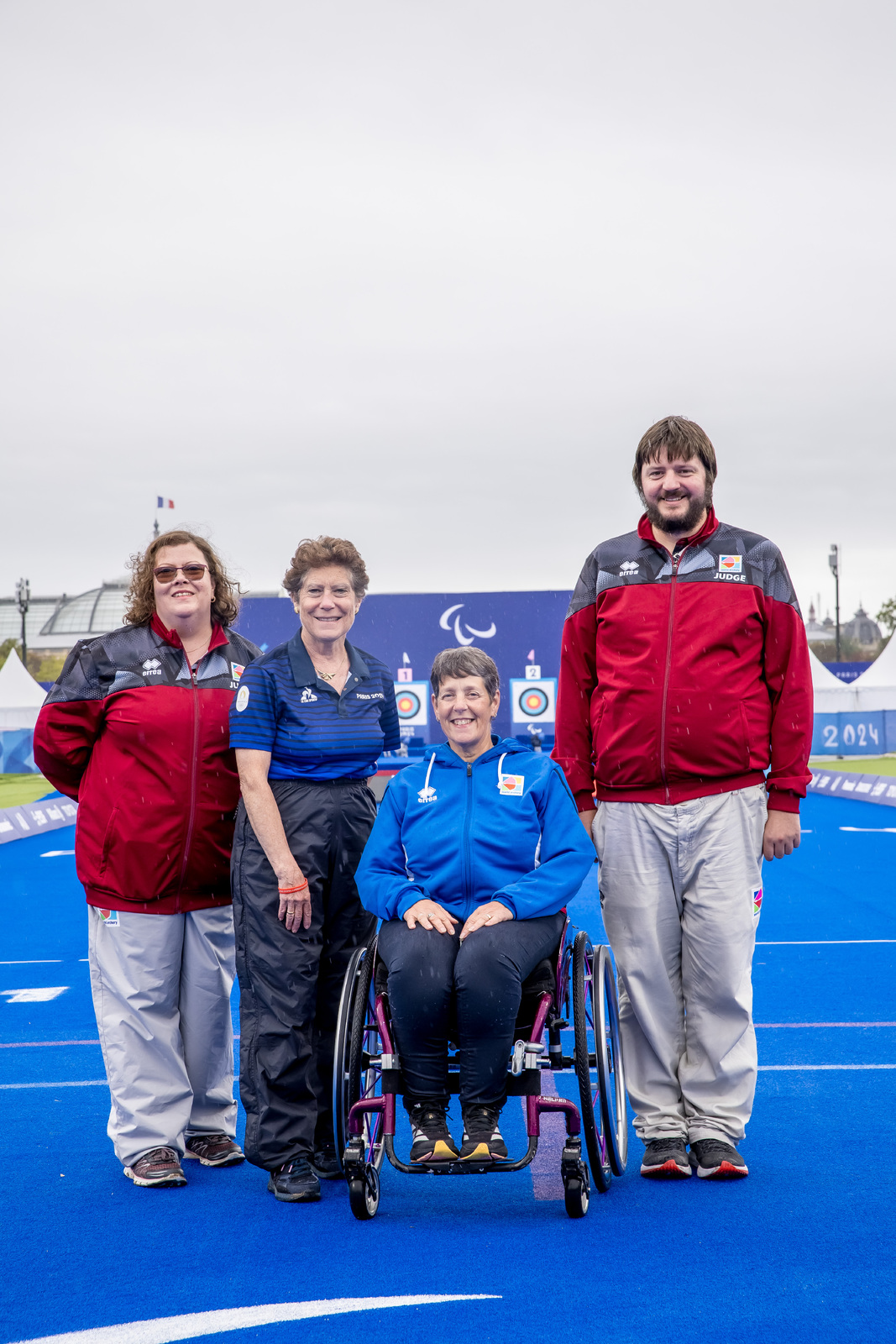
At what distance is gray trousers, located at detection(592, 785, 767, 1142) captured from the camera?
9.34 feet

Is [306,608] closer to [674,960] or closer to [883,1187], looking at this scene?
[674,960]

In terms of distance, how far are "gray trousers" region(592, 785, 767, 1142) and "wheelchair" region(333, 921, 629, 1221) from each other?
0.63 ft

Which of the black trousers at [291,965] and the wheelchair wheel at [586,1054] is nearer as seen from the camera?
the wheelchair wheel at [586,1054]

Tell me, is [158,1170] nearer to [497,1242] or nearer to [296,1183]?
[296,1183]

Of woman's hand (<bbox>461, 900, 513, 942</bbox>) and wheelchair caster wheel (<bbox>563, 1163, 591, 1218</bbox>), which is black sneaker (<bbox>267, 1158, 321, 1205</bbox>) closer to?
wheelchair caster wheel (<bbox>563, 1163, 591, 1218</bbox>)

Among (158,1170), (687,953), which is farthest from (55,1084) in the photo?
(687,953)

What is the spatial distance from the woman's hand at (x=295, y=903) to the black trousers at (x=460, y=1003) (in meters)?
0.28

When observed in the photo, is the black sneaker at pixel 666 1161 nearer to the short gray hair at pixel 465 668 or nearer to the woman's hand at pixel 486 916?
the woman's hand at pixel 486 916

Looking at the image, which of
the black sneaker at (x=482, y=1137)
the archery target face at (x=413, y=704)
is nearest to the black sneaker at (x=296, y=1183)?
the black sneaker at (x=482, y=1137)

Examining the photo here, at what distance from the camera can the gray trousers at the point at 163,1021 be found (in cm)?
288

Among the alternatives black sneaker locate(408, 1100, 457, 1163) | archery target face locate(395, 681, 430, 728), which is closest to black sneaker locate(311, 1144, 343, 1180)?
black sneaker locate(408, 1100, 457, 1163)

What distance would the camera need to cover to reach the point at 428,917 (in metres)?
2.59

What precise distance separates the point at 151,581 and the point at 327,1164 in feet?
5.00

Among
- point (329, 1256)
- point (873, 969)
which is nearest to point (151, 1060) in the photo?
point (329, 1256)
